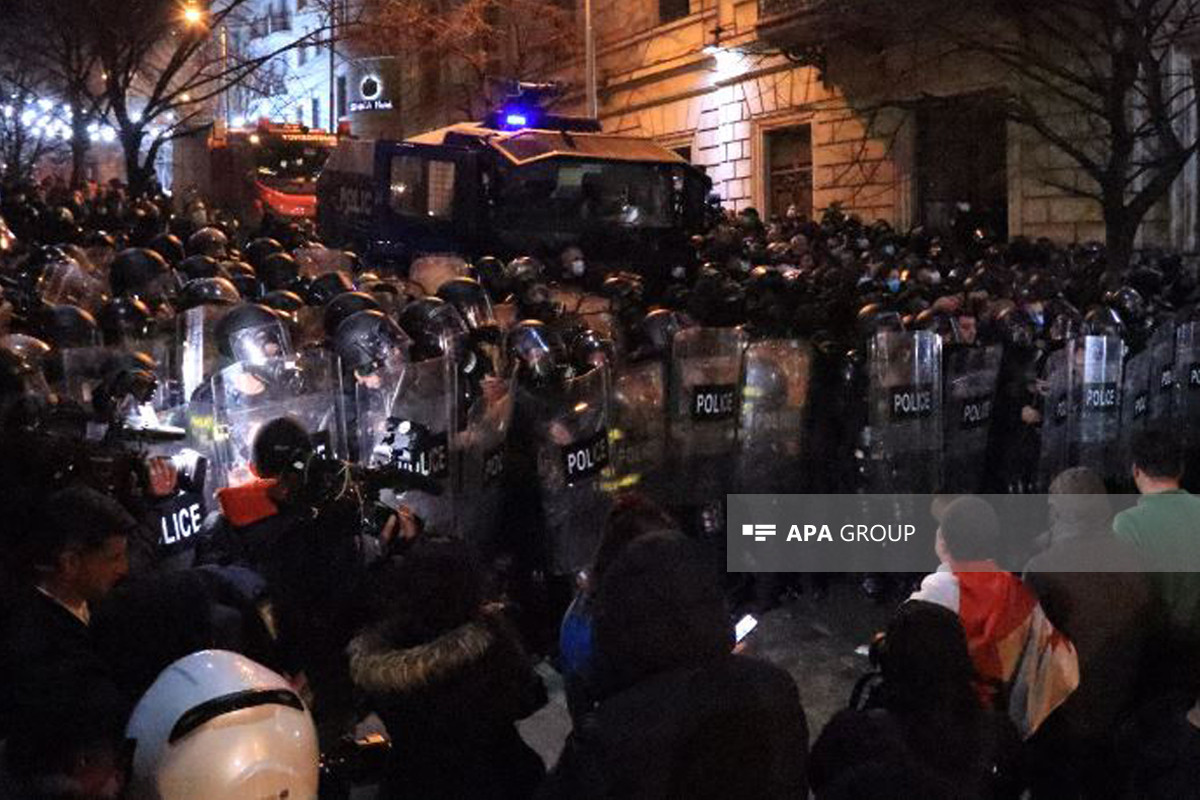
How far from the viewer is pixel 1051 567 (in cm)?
434

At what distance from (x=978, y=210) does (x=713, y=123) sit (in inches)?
297

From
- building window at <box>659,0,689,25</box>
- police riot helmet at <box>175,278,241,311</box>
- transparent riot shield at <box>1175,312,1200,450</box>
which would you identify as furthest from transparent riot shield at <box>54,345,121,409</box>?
building window at <box>659,0,689,25</box>

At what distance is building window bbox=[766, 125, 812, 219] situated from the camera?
972 inches

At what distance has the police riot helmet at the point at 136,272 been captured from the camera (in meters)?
9.10

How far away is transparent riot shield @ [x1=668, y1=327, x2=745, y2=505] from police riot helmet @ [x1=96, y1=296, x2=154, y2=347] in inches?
111

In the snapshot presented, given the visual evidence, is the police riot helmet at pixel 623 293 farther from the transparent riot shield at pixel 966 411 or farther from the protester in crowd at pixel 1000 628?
the protester in crowd at pixel 1000 628

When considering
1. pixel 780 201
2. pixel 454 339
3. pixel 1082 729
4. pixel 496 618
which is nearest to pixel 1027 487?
pixel 454 339

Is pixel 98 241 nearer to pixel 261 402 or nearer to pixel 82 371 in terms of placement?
pixel 82 371

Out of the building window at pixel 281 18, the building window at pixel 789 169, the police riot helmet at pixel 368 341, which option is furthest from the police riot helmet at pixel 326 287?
the building window at pixel 281 18

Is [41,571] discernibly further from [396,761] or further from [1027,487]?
[1027,487]

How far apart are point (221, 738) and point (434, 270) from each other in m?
9.70

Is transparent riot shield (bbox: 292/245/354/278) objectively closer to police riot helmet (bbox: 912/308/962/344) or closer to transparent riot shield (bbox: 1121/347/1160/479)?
police riot helmet (bbox: 912/308/962/344)

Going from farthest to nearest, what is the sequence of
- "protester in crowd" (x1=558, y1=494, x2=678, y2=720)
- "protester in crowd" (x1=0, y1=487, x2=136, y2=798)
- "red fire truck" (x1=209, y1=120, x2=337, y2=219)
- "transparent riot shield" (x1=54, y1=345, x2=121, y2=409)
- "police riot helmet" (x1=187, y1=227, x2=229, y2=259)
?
"red fire truck" (x1=209, y1=120, x2=337, y2=219) < "police riot helmet" (x1=187, y1=227, x2=229, y2=259) < "transparent riot shield" (x1=54, y1=345, x2=121, y2=409) < "protester in crowd" (x1=558, y1=494, x2=678, y2=720) < "protester in crowd" (x1=0, y1=487, x2=136, y2=798)

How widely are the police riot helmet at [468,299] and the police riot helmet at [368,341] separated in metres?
1.59
